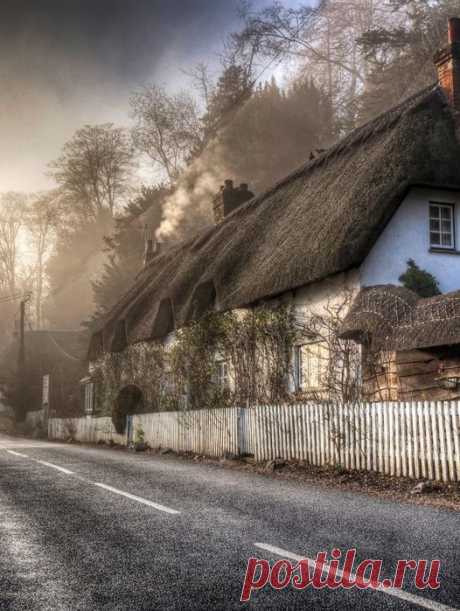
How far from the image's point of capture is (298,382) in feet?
56.3

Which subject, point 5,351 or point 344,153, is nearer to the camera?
point 344,153

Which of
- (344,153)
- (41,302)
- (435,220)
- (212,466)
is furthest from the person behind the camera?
(41,302)

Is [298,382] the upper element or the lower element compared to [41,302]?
lower

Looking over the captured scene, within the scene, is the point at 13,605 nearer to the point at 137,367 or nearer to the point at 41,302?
the point at 137,367

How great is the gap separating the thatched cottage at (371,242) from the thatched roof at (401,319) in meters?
0.02

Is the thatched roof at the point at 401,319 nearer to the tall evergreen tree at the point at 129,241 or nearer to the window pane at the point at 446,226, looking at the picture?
the window pane at the point at 446,226

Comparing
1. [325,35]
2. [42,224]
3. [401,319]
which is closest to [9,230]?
[42,224]

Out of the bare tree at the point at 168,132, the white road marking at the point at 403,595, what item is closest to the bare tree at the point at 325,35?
the bare tree at the point at 168,132

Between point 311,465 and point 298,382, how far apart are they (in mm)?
4597

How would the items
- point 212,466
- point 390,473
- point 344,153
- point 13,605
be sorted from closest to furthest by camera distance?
point 13,605 < point 390,473 < point 212,466 < point 344,153

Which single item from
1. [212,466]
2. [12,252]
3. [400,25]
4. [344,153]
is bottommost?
[212,466]

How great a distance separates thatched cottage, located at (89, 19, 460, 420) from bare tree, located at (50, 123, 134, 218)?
33.3 meters

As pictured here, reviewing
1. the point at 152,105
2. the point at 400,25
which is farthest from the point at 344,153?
the point at 152,105

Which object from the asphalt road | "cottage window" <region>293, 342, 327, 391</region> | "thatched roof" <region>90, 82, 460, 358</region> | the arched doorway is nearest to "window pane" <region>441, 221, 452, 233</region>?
"thatched roof" <region>90, 82, 460, 358</region>
